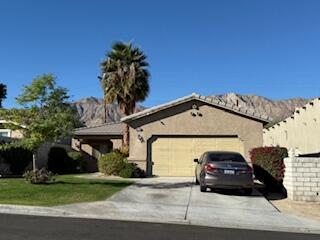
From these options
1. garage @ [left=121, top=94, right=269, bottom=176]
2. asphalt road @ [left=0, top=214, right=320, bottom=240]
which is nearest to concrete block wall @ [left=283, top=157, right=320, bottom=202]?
asphalt road @ [left=0, top=214, right=320, bottom=240]

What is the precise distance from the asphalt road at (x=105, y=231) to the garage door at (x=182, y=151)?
554 inches

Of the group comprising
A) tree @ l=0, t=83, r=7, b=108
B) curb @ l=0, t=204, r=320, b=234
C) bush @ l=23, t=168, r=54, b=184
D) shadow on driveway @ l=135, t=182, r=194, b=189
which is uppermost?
tree @ l=0, t=83, r=7, b=108

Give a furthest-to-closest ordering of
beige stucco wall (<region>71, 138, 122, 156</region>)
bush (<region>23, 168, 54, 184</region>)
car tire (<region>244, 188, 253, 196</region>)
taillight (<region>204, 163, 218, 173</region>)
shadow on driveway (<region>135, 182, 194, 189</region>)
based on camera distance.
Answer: beige stucco wall (<region>71, 138, 122, 156</region>) < shadow on driveway (<region>135, 182, 194, 189</region>) < bush (<region>23, 168, 54, 184</region>) < car tire (<region>244, 188, 253, 196</region>) < taillight (<region>204, 163, 218, 173</region>)

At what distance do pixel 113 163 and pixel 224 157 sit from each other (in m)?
8.66

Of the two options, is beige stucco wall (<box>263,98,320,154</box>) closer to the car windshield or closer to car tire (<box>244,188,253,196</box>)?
the car windshield

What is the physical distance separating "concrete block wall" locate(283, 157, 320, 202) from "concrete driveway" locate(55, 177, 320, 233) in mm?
1254

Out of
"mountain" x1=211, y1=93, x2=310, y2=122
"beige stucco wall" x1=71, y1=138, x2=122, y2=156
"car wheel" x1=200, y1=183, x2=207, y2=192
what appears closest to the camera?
"car wheel" x1=200, y1=183, x2=207, y2=192

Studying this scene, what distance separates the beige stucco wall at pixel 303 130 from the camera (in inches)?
833

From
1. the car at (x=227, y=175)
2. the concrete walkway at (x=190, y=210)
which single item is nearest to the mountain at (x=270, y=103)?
the car at (x=227, y=175)

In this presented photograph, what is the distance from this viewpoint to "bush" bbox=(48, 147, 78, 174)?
105ft

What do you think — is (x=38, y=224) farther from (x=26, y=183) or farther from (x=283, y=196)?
(x=283, y=196)

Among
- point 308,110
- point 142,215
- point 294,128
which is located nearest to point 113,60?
point 294,128

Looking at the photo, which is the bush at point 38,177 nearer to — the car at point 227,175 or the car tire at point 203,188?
the car tire at point 203,188

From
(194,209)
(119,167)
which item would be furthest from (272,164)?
(119,167)
